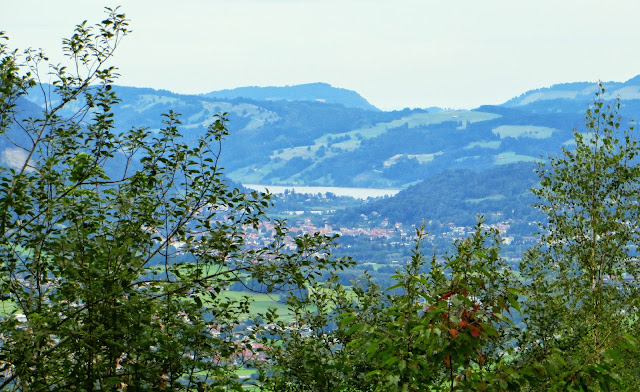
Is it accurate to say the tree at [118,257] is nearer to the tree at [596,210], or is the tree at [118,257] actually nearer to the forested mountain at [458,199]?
the tree at [596,210]

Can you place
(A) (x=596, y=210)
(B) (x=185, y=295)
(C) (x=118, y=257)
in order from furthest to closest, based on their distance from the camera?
(A) (x=596, y=210)
(B) (x=185, y=295)
(C) (x=118, y=257)

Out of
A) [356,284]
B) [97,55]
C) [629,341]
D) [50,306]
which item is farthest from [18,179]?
[629,341]

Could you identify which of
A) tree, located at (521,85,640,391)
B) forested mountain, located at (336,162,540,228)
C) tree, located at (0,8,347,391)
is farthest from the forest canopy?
forested mountain, located at (336,162,540,228)

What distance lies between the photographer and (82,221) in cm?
471

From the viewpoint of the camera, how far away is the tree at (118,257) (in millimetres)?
4250

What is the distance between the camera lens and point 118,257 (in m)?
4.32

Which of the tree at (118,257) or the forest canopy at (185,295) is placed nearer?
the forest canopy at (185,295)

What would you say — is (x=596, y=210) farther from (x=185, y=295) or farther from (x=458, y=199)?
(x=458, y=199)

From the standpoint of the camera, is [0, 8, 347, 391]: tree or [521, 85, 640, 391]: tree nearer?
[0, 8, 347, 391]: tree

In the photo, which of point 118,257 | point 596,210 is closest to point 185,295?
point 118,257

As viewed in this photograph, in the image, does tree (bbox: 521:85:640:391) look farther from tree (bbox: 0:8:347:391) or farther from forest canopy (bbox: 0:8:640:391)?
tree (bbox: 0:8:347:391)

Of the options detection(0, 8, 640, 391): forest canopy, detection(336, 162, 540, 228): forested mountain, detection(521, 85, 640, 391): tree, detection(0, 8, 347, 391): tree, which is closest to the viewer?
detection(0, 8, 640, 391): forest canopy

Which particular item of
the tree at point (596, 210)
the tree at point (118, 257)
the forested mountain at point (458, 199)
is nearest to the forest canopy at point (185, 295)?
the tree at point (118, 257)

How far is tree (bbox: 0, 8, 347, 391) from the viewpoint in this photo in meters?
4.25
